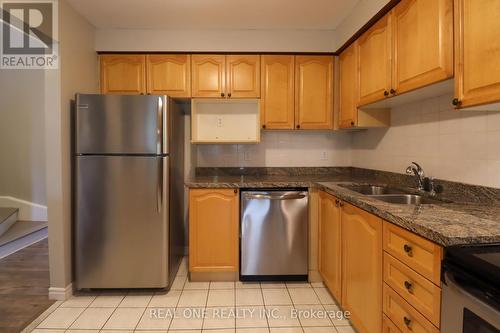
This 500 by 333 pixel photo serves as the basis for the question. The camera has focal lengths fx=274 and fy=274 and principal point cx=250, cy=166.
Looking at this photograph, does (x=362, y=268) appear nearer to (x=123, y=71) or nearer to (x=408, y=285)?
(x=408, y=285)

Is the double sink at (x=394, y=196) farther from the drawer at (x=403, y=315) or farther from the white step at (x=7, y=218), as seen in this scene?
the white step at (x=7, y=218)

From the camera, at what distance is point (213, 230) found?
7.88 ft

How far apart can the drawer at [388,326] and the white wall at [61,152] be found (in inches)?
88.9

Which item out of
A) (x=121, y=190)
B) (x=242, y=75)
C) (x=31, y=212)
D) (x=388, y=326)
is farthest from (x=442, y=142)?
(x=31, y=212)

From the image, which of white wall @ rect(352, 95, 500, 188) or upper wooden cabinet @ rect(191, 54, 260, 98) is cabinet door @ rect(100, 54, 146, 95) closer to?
upper wooden cabinet @ rect(191, 54, 260, 98)

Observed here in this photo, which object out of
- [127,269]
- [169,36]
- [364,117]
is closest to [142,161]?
[127,269]

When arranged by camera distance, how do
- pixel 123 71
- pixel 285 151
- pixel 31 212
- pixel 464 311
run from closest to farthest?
pixel 464 311 → pixel 123 71 → pixel 285 151 → pixel 31 212

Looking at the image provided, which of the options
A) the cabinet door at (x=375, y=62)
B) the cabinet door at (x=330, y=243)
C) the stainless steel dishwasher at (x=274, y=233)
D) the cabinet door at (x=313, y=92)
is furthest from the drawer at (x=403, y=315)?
the cabinet door at (x=313, y=92)

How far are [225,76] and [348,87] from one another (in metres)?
1.17

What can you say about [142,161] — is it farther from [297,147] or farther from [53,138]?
[297,147]

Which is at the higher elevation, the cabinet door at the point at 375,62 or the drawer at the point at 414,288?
the cabinet door at the point at 375,62

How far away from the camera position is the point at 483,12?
112 cm

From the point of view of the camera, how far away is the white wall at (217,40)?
104 inches

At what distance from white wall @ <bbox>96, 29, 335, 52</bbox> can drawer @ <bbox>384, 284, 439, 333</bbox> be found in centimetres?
227
